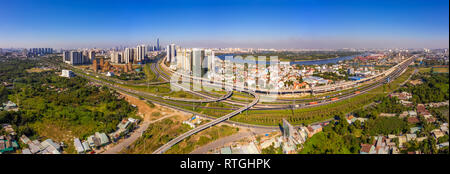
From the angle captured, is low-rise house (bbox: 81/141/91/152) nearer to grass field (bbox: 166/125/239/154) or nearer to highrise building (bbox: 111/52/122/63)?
grass field (bbox: 166/125/239/154)

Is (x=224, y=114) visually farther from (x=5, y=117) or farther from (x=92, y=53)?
(x=92, y=53)

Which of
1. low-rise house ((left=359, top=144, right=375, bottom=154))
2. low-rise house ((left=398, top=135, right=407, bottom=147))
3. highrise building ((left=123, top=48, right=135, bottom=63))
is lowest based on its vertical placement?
low-rise house ((left=359, top=144, right=375, bottom=154))

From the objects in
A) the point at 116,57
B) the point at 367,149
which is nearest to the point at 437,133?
the point at 367,149

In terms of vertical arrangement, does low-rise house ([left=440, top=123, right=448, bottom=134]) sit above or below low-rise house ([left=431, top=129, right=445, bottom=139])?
above

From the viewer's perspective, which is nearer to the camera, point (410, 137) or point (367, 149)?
point (367, 149)

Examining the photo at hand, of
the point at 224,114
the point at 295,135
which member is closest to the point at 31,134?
the point at 224,114

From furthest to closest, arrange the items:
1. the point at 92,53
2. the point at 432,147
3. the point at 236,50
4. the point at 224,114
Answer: the point at 236,50, the point at 92,53, the point at 224,114, the point at 432,147

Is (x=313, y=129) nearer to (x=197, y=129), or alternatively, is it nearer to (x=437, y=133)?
(x=437, y=133)

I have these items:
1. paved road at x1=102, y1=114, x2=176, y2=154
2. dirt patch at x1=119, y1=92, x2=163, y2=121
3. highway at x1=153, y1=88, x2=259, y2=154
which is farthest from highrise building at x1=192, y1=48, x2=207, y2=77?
paved road at x1=102, y1=114, x2=176, y2=154

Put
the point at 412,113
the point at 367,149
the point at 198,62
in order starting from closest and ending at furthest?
the point at 367,149 < the point at 412,113 < the point at 198,62

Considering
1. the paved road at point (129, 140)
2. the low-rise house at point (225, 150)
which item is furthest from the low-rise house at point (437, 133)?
the paved road at point (129, 140)

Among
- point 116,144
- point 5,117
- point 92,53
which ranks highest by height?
point 92,53
